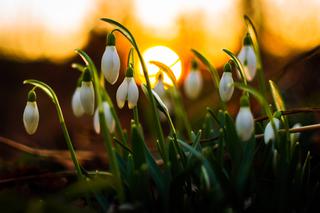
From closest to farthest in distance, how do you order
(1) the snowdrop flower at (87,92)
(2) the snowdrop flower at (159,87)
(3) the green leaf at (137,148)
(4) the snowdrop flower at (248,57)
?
(3) the green leaf at (137,148)
(1) the snowdrop flower at (87,92)
(4) the snowdrop flower at (248,57)
(2) the snowdrop flower at (159,87)

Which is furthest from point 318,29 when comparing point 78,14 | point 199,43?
point 78,14

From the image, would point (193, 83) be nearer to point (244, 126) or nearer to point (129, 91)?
point (129, 91)

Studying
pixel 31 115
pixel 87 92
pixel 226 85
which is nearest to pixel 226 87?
pixel 226 85

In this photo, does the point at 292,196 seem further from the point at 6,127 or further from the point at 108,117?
the point at 6,127

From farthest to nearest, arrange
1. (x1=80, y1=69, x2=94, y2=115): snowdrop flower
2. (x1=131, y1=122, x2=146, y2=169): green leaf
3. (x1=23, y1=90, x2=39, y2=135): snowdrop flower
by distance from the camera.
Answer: (x1=23, y1=90, x2=39, y2=135): snowdrop flower → (x1=80, y1=69, x2=94, y2=115): snowdrop flower → (x1=131, y1=122, x2=146, y2=169): green leaf

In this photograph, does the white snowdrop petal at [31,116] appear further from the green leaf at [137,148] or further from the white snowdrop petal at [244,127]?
the white snowdrop petal at [244,127]

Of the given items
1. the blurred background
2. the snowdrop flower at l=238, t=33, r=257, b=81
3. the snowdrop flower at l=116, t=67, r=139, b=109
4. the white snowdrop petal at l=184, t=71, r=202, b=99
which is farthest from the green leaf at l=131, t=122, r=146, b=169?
the blurred background

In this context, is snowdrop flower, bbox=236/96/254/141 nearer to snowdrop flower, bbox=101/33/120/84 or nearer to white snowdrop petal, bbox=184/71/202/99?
snowdrop flower, bbox=101/33/120/84

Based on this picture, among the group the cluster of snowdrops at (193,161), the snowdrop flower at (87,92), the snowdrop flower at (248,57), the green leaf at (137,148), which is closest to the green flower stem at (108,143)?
the cluster of snowdrops at (193,161)
